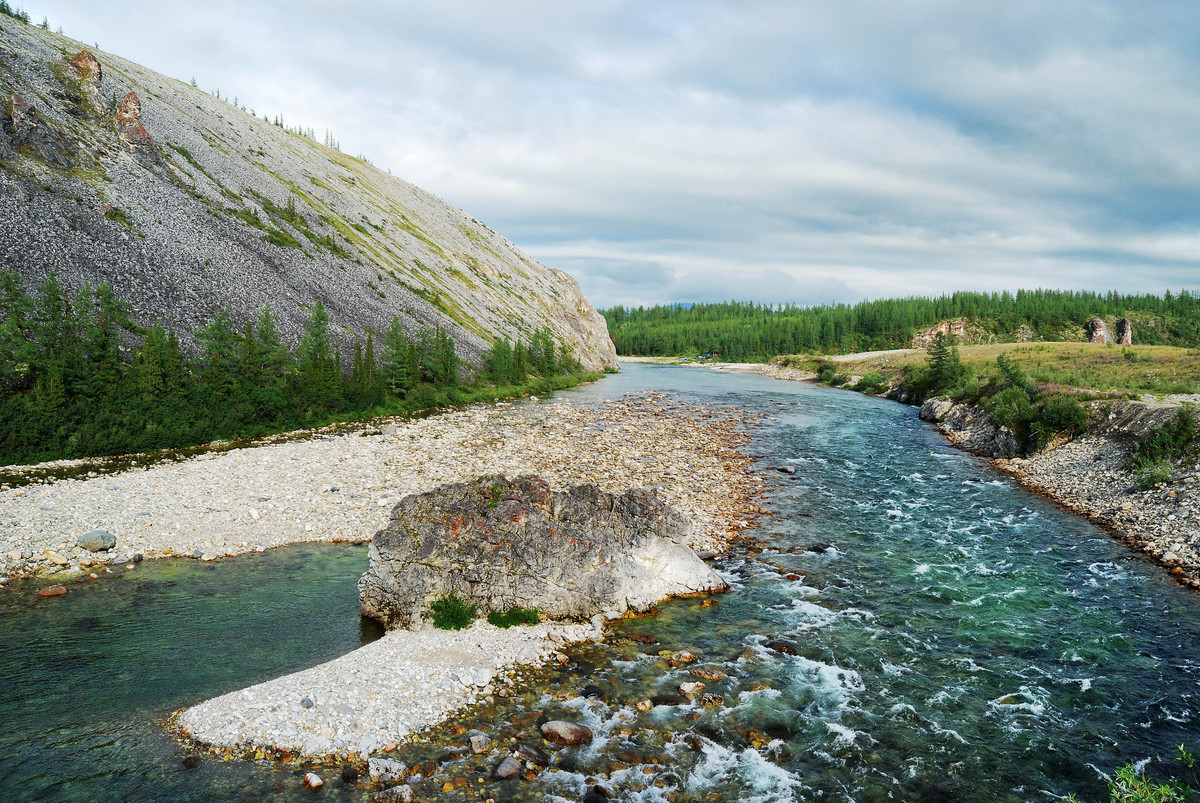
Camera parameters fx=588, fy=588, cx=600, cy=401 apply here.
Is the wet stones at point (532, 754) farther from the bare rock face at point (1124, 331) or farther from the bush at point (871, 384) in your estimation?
the bare rock face at point (1124, 331)

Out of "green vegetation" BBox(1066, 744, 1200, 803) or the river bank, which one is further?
the river bank

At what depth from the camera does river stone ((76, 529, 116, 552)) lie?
20547mm

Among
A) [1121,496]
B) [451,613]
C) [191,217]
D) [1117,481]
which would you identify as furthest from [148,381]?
[1117,481]

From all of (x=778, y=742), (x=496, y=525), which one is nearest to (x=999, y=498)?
(x=778, y=742)

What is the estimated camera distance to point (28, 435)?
99.9 feet

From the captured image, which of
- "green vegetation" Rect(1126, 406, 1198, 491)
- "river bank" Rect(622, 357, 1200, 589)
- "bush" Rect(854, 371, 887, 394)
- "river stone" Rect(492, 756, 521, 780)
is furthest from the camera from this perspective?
"bush" Rect(854, 371, 887, 394)

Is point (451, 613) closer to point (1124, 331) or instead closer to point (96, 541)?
point (96, 541)

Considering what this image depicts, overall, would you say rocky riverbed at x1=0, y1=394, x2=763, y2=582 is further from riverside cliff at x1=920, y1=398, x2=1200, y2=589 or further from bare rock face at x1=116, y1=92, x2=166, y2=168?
bare rock face at x1=116, y1=92, x2=166, y2=168

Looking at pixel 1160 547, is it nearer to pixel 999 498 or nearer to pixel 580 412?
pixel 999 498

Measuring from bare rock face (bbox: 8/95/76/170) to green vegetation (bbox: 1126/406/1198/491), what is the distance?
84548 millimetres

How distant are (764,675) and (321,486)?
22.3 m

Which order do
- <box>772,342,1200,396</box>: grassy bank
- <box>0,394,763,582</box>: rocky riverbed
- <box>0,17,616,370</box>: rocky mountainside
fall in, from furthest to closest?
<box>0,17,616,370</box>: rocky mountainside → <box>772,342,1200,396</box>: grassy bank → <box>0,394,763,582</box>: rocky riverbed

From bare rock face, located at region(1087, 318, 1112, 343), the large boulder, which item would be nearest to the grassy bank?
the large boulder

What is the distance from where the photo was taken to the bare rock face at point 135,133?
64.6m
